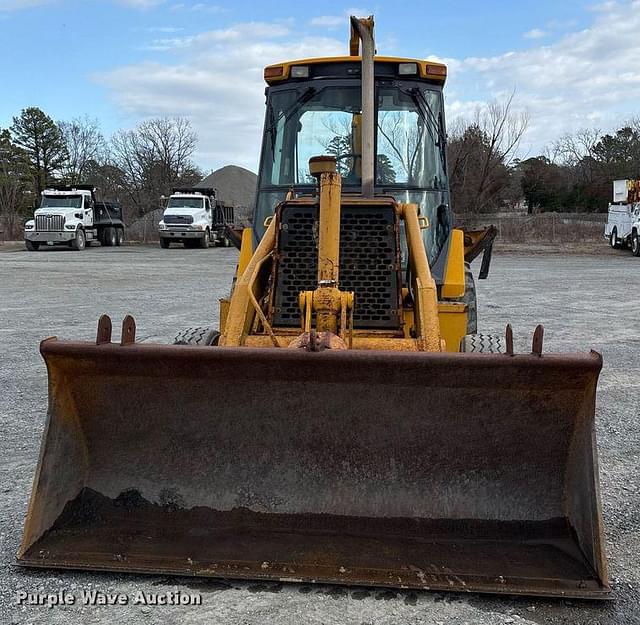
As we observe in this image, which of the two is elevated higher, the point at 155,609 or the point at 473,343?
the point at 473,343

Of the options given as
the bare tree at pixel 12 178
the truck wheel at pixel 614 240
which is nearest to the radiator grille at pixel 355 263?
the truck wheel at pixel 614 240

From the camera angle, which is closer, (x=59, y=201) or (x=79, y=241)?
(x=59, y=201)

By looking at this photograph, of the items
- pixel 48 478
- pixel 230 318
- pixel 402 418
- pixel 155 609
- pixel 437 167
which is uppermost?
pixel 437 167

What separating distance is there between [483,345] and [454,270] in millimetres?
1030

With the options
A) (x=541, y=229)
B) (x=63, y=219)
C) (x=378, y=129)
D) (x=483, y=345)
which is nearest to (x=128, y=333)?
(x=483, y=345)

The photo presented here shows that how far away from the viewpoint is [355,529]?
10.2ft

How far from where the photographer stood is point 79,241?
31047mm

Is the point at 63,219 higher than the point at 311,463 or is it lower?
higher

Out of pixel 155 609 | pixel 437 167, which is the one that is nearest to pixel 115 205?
pixel 437 167

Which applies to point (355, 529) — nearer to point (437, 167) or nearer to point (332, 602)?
point (332, 602)

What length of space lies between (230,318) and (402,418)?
3.91ft

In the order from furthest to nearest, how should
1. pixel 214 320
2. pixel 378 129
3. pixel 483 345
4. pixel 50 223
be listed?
pixel 50 223 → pixel 214 320 → pixel 378 129 → pixel 483 345

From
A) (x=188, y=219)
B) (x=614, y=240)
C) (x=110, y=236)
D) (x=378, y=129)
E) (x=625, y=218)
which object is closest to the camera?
(x=378, y=129)

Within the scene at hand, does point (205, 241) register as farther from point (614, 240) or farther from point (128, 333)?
point (128, 333)
